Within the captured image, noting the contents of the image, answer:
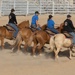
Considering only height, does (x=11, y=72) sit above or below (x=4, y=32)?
below

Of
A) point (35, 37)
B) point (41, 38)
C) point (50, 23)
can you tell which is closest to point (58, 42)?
point (41, 38)

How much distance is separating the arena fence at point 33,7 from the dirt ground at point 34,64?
1554cm

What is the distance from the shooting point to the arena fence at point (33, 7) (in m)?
31.1

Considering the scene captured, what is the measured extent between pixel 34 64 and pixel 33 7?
19690 millimetres

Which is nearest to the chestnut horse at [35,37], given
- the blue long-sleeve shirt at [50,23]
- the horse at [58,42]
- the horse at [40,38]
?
the horse at [40,38]

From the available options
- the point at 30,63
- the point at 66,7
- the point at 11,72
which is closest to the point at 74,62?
the point at 30,63

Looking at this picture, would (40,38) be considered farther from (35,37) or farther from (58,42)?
(58,42)

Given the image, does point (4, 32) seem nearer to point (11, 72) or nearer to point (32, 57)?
point (32, 57)

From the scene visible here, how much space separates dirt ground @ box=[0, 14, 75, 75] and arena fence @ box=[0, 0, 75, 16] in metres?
15.5

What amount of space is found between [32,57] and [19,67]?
2182 mm

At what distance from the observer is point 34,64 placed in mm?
12891

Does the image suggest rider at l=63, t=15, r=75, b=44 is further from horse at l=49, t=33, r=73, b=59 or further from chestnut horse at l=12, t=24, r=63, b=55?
chestnut horse at l=12, t=24, r=63, b=55

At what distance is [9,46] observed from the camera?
17.4 meters

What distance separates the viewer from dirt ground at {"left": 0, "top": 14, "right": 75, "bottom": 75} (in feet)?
38.1
